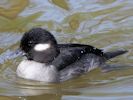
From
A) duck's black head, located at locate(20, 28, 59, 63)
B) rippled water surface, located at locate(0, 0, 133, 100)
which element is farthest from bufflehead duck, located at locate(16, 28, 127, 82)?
rippled water surface, located at locate(0, 0, 133, 100)

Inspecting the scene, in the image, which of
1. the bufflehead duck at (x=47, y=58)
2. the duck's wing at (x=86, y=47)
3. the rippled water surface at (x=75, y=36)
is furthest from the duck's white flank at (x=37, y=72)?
the duck's wing at (x=86, y=47)

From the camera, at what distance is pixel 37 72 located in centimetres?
955

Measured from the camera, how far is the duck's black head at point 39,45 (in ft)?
30.9

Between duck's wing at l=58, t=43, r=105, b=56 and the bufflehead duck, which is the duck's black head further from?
duck's wing at l=58, t=43, r=105, b=56

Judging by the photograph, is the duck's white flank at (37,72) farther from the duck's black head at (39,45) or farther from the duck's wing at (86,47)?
the duck's wing at (86,47)

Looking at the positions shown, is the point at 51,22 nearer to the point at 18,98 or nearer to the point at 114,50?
the point at 114,50

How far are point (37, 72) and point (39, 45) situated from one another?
1.48 feet

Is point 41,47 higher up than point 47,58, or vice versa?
point 41,47

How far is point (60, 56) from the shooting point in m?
9.62

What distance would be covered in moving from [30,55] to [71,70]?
0.74m

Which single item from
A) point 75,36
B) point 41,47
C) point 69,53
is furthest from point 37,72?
point 75,36

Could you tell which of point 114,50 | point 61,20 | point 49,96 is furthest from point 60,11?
point 49,96

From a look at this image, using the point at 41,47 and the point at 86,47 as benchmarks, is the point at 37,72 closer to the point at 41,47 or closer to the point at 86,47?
the point at 41,47

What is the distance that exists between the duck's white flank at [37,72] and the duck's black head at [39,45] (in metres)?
0.11
